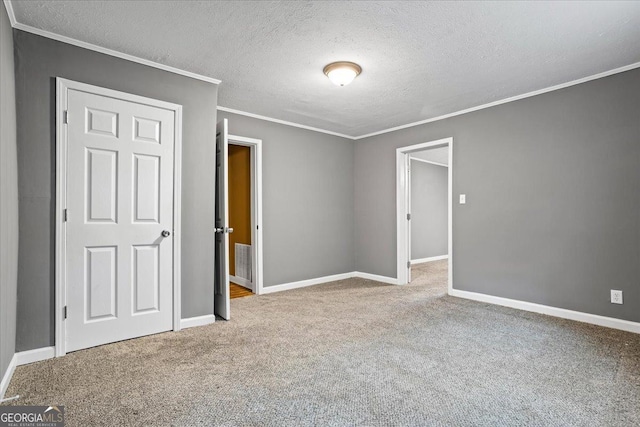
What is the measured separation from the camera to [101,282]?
8.83ft

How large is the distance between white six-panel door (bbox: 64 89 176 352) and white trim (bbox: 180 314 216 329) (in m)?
0.14

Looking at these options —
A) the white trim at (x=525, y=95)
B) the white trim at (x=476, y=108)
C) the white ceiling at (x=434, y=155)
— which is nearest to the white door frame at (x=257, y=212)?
the white trim at (x=476, y=108)

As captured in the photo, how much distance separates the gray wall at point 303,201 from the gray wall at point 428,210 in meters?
2.38

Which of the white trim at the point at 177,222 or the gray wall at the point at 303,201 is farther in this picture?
the gray wall at the point at 303,201

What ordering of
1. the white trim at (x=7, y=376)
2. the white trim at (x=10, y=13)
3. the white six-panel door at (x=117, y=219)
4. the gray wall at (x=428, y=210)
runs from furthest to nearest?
the gray wall at (x=428, y=210)
the white six-panel door at (x=117, y=219)
the white trim at (x=10, y=13)
the white trim at (x=7, y=376)

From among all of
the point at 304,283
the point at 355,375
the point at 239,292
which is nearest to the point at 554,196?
the point at 355,375

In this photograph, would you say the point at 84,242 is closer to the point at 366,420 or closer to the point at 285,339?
the point at 285,339

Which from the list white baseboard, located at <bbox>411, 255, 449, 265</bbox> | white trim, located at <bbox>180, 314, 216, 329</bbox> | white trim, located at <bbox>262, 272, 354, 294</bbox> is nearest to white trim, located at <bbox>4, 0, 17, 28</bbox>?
white trim, located at <bbox>180, 314, 216, 329</bbox>

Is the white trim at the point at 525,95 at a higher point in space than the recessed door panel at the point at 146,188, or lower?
higher

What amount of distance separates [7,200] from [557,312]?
187 inches

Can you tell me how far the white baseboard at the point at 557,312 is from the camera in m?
3.06

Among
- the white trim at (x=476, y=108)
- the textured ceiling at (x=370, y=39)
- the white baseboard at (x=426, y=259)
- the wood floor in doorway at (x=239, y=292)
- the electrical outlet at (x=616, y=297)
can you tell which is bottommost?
the wood floor in doorway at (x=239, y=292)

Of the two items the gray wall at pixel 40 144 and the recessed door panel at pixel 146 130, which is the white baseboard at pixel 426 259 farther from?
the gray wall at pixel 40 144

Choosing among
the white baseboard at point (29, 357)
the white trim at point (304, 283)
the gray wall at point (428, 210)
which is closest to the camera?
the white baseboard at point (29, 357)
